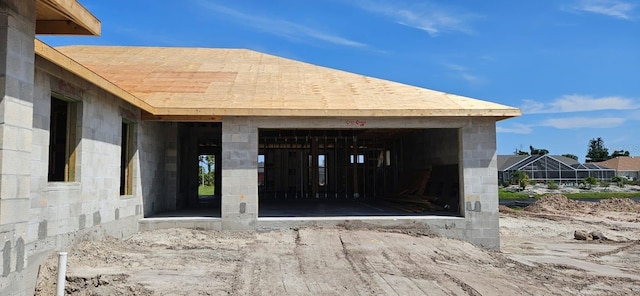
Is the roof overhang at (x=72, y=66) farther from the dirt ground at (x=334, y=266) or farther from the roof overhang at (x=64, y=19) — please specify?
the dirt ground at (x=334, y=266)

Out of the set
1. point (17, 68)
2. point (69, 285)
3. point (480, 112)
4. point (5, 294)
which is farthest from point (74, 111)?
point (480, 112)

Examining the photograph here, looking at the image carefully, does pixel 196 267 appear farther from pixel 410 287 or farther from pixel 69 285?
pixel 410 287

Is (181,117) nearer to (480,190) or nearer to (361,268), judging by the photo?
(361,268)

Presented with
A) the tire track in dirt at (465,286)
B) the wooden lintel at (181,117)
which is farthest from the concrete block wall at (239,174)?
the tire track in dirt at (465,286)

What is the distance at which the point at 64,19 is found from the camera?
5816 mm

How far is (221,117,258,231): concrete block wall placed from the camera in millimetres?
12023

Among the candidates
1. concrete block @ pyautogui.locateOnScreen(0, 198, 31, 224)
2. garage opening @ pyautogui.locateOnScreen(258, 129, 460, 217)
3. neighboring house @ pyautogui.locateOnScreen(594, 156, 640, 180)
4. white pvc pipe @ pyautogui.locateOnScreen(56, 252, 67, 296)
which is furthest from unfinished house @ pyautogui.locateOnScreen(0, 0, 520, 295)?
neighboring house @ pyautogui.locateOnScreen(594, 156, 640, 180)

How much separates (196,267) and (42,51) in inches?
181

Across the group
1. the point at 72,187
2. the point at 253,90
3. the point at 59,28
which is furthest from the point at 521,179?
the point at 59,28

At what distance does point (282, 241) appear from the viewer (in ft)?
37.1

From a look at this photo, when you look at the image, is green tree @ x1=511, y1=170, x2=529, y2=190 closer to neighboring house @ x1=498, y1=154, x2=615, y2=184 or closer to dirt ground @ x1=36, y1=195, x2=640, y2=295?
neighboring house @ x1=498, y1=154, x2=615, y2=184

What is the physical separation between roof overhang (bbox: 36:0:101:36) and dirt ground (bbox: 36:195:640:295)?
3870mm

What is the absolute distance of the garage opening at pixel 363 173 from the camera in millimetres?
14758

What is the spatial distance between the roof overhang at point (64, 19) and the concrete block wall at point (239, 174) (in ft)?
20.0
